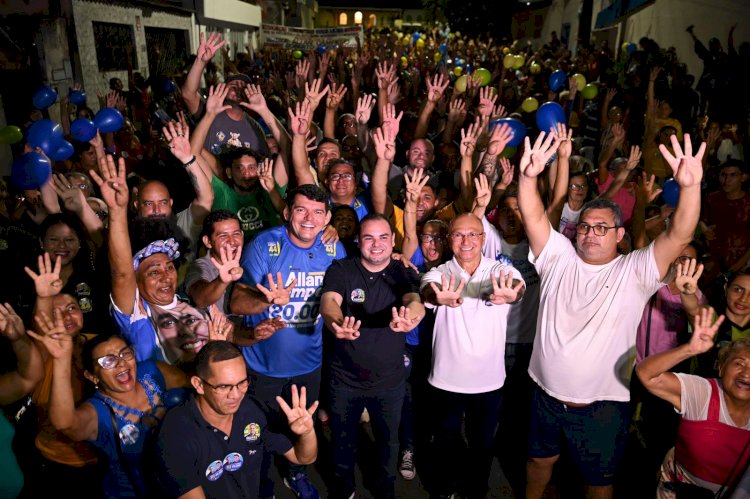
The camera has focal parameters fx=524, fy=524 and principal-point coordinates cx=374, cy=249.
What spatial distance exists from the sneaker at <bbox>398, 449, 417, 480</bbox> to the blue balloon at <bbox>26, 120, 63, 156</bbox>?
4043mm

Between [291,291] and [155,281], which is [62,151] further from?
[291,291]

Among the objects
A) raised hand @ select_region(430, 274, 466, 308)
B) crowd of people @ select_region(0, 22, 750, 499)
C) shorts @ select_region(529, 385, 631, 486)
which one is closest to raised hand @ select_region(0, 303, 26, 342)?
crowd of people @ select_region(0, 22, 750, 499)

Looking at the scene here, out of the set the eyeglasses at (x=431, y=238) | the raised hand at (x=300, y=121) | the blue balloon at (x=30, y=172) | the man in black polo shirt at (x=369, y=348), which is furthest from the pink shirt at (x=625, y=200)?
the blue balloon at (x=30, y=172)

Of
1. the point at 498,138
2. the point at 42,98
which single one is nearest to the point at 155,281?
the point at 498,138

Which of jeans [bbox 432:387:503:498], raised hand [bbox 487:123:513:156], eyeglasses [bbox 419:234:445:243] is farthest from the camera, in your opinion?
raised hand [bbox 487:123:513:156]

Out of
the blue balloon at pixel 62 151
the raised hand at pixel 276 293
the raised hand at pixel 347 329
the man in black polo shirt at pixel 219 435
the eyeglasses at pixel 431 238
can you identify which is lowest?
the man in black polo shirt at pixel 219 435

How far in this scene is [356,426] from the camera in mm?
3260

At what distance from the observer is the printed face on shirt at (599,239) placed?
9.45 feet

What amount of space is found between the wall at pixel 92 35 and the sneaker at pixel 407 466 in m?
10.2

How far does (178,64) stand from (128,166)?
38.7ft

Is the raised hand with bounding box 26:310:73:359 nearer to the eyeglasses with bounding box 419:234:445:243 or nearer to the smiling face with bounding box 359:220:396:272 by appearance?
the smiling face with bounding box 359:220:396:272

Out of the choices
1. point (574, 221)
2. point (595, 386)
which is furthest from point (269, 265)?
point (574, 221)

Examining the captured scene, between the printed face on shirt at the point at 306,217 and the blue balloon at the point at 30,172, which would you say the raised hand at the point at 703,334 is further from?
the blue balloon at the point at 30,172

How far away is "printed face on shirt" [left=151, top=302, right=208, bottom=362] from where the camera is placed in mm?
3031
